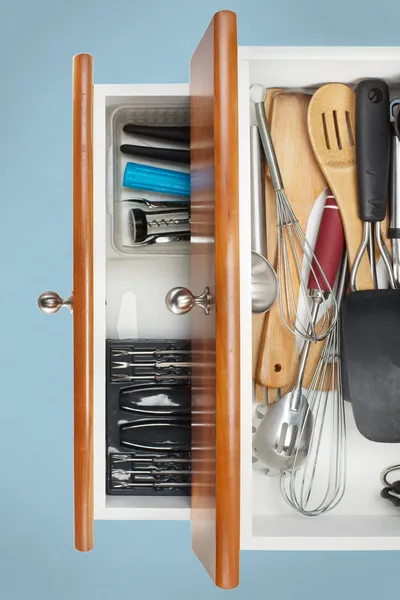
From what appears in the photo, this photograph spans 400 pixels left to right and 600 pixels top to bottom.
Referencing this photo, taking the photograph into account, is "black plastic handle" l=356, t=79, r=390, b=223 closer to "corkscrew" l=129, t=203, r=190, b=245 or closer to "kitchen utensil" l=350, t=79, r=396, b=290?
"kitchen utensil" l=350, t=79, r=396, b=290

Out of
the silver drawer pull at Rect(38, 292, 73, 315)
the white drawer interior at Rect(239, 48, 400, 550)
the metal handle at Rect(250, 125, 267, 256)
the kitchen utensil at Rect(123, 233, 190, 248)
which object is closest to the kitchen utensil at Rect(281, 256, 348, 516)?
the white drawer interior at Rect(239, 48, 400, 550)

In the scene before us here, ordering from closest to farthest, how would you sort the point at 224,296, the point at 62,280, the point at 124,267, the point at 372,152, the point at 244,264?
the point at 224,296 < the point at 244,264 < the point at 372,152 < the point at 124,267 < the point at 62,280

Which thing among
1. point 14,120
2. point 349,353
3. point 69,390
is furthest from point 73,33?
point 349,353

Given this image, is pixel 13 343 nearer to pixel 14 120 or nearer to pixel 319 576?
pixel 14 120

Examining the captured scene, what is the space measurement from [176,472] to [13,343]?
1.24ft

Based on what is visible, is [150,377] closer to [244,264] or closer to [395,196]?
[244,264]

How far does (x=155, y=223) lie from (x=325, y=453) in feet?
1.32

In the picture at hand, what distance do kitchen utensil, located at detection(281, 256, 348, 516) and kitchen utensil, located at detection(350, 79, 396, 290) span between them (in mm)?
70

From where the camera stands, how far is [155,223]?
92cm

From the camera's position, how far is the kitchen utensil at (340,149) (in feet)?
2.77

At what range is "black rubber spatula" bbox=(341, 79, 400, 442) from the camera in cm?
78

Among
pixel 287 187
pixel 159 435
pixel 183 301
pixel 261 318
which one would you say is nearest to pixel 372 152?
pixel 287 187

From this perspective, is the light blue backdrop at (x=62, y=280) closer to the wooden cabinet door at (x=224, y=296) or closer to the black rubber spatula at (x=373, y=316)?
the black rubber spatula at (x=373, y=316)

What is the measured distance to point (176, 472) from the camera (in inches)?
34.3
